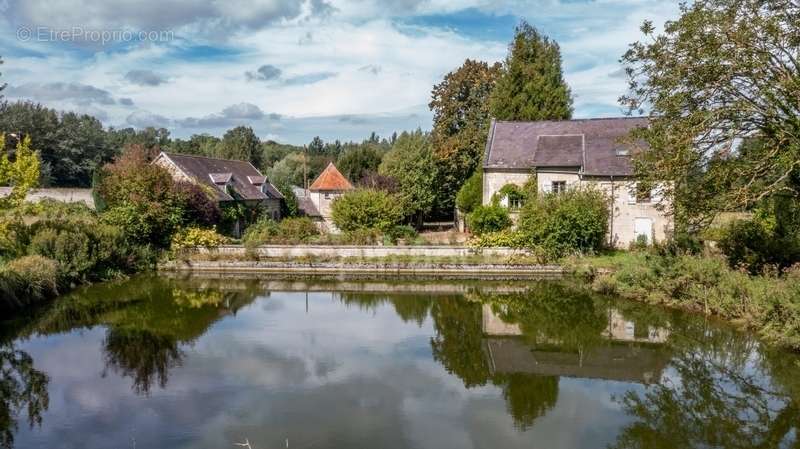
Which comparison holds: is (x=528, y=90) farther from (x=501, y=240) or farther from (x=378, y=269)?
(x=378, y=269)

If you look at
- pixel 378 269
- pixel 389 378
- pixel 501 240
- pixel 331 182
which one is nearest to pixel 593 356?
pixel 389 378

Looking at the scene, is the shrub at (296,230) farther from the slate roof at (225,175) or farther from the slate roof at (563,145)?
the slate roof at (563,145)

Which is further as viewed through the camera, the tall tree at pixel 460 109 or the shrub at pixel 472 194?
the tall tree at pixel 460 109

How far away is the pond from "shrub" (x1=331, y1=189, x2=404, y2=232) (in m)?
9.80

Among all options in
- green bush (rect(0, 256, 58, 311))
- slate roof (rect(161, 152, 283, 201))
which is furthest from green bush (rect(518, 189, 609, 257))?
green bush (rect(0, 256, 58, 311))

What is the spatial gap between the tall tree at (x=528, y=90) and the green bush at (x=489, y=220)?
39.2 ft

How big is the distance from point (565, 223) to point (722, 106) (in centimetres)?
928

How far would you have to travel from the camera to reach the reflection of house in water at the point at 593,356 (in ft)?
41.8

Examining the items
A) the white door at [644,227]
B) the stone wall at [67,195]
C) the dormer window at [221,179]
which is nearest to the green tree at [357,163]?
the dormer window at [221,179]

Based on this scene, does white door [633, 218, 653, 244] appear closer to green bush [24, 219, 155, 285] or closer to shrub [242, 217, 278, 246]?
shrub [242, 217, 278, 246]

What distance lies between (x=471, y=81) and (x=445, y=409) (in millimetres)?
33231

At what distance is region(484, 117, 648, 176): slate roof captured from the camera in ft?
93.1

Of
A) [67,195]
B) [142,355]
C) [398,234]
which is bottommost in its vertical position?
[142,355]

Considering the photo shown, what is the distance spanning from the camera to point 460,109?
40.8 m
